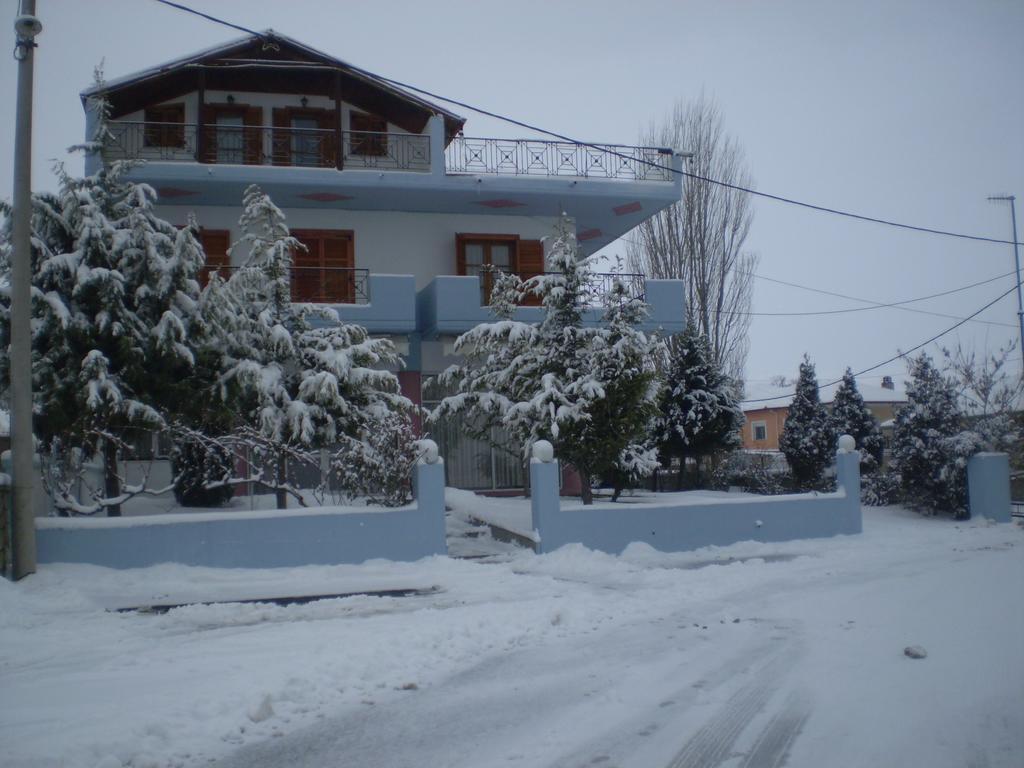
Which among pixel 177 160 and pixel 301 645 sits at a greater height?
pixel 177 160

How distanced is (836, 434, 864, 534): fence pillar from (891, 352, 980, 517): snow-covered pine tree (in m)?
3.81

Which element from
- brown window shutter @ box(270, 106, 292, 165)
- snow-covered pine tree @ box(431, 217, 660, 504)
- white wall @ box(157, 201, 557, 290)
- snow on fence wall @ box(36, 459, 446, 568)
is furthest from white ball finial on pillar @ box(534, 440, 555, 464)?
brown window shutter @ box(270, 106, 292, 165)

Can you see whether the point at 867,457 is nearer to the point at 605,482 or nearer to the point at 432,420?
the point at 605,482

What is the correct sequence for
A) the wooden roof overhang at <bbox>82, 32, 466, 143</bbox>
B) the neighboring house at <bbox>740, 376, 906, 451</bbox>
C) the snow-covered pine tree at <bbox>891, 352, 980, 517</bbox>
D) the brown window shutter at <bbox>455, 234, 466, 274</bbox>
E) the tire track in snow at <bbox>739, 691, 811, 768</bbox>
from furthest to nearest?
the neighboring house at <bbox>740, 376, 906, 451</bbox>
the brown window shutter at <bbox>455, 234, 466, 274</bbox>
the wooden roof overhang at <bbox>82, 32, 466, 143</bbox>
the snow-covered pine tree at <bbox>891, 352, 980, 517</bbox>
the tire track in snow at <bbox>739, 691, 811, 768</bbox>

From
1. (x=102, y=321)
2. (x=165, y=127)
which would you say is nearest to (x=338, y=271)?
(x=165, y=127)

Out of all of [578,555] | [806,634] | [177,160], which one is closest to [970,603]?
[806,634]

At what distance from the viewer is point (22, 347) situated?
1120 cm

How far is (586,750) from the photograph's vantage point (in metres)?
5.61

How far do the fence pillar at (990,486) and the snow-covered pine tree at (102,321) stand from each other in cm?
1600

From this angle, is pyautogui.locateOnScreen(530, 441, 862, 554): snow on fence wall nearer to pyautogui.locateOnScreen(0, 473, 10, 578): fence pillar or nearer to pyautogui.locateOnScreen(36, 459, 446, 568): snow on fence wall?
pyautogui.locateOnScreen(36, 459, 446, 568): snow on fence wall

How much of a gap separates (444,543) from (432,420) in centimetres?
519

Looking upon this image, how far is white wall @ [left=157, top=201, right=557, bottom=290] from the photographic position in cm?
2211

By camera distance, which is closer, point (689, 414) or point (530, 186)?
point (530, 186)

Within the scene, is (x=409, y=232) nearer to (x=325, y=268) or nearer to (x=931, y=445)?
(x=325, y=268)
